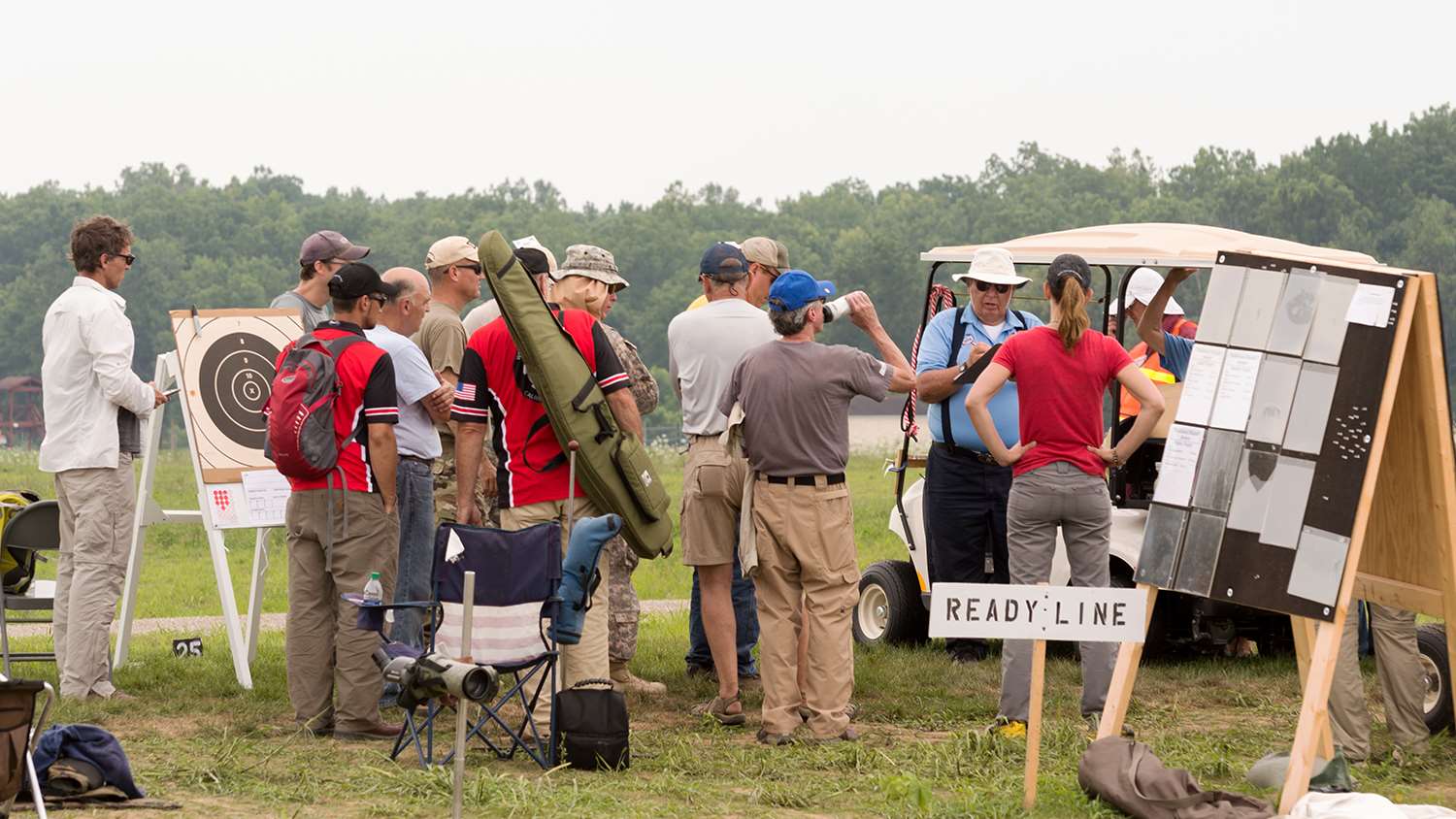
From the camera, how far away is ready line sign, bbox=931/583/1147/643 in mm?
6066

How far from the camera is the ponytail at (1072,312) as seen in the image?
7340 millimetres

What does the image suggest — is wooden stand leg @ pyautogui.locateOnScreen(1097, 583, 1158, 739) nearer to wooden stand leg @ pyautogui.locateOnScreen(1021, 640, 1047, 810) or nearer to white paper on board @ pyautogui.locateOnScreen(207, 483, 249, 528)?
wooden stand leg @ pyautogui.locateOnScreen(1021, 640, 1047, 810)

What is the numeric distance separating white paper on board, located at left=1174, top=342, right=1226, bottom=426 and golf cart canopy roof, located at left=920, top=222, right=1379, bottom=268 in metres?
1.85

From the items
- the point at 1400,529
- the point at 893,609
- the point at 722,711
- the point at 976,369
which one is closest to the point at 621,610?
the point at 722,711

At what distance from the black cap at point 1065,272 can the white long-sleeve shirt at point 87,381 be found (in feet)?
13.6

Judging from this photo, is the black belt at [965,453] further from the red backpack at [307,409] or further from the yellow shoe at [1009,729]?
the red backpack at [307,409]

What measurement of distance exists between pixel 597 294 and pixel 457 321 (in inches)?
46.4

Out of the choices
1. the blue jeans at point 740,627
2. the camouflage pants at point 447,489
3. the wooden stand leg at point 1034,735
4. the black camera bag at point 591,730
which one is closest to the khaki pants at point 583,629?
the black camera bag at point 591,730

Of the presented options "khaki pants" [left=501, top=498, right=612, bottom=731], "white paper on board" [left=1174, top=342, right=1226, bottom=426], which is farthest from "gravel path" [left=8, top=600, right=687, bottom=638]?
"white paper on board" [left=1174, top=342, right=1226, bottom=426]

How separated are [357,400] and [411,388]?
20.8 inches

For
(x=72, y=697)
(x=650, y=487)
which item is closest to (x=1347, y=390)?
(x=650, y=487)

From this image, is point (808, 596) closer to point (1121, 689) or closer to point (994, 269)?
point (1121, 689)

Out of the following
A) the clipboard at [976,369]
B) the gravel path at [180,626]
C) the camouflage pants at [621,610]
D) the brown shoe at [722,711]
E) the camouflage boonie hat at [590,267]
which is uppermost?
the camouflage boonie hat at [590,267]

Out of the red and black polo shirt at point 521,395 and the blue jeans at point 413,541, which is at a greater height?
the red and black polo shirt at point 521,395
